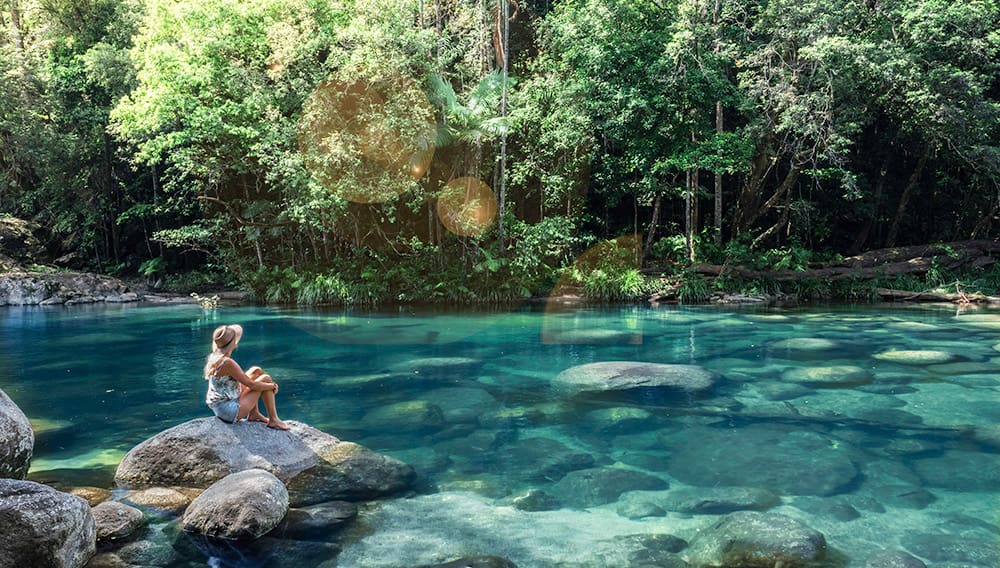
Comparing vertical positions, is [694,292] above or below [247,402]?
below

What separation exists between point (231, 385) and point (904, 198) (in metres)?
25.0

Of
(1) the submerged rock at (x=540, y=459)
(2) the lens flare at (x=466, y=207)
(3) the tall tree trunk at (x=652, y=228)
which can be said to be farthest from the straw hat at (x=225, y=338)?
(3) the tall tree trunk at (x=652, y=228)

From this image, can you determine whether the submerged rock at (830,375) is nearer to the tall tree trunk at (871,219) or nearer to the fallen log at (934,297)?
the fallen log at (934,297)

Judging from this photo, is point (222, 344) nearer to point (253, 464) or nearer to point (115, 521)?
point (253, 464)

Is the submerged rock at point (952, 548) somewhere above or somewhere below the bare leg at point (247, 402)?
below

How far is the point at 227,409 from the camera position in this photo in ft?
19.9

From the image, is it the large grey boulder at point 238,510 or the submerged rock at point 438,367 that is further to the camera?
the submerged rock at point 438,367

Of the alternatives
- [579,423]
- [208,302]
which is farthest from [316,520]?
[208,302]

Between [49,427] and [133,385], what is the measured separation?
2.31 m

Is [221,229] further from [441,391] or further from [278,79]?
[441,391]

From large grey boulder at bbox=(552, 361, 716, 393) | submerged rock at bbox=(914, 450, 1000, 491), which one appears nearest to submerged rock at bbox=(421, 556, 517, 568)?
submerged rock at bbox=(914, 450, 1000, 491)

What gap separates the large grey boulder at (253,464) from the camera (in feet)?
18.8

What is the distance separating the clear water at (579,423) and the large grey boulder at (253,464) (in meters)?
0.33

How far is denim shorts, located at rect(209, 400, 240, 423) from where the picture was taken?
6.04 metres
